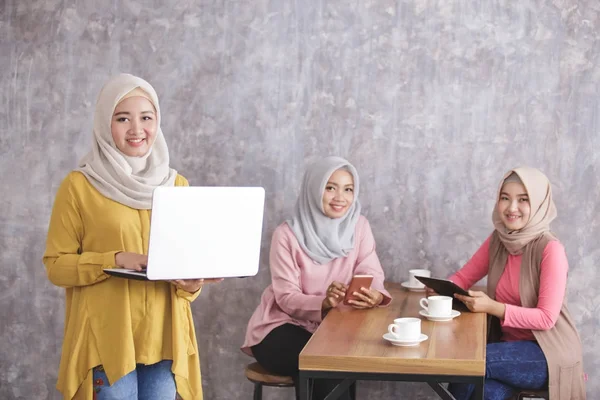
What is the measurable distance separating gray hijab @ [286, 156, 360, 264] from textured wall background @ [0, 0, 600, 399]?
1.05 ft

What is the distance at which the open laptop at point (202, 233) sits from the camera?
2.18m

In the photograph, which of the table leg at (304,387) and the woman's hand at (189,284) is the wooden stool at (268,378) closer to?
the table leg at (304,387)

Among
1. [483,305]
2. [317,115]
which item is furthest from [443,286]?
[317,115]

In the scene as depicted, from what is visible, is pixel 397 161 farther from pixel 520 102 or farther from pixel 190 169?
pixel 190 169

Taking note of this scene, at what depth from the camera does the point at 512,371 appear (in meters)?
2.84

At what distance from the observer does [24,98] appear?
3.90m

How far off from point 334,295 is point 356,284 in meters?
0.12

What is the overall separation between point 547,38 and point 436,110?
586mm

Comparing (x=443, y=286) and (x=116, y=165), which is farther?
(x=443, y=286)

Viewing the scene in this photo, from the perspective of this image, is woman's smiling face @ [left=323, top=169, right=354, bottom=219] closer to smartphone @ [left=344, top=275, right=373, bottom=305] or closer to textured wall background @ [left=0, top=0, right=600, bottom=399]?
textured wall background @ [left=0, top=0, right=600, bottom=399]

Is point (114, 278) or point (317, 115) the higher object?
point (317, 115)

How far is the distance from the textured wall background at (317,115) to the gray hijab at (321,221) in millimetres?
320

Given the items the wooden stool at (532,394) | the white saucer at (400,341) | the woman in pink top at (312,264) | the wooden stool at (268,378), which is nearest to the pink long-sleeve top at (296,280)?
the woman in pink top at (312,264)

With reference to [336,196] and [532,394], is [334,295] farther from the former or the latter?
[532,394]
